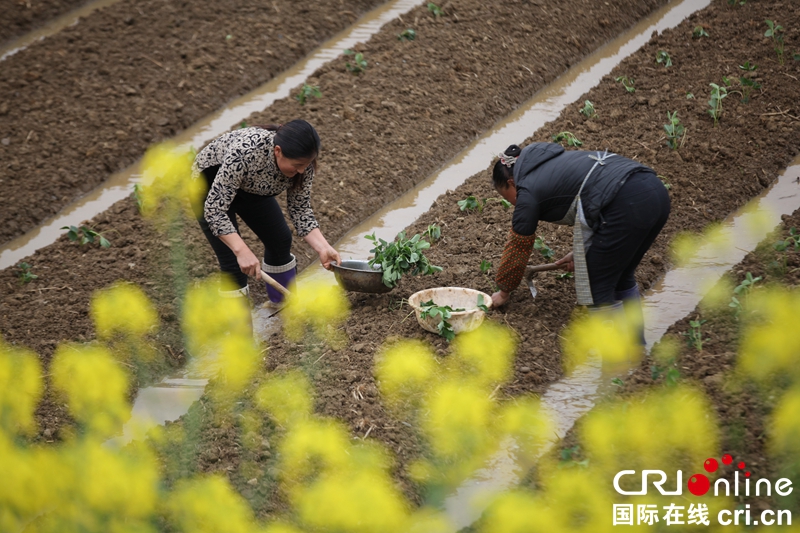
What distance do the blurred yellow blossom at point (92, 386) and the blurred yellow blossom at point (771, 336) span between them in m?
2.82

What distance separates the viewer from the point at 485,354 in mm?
4566

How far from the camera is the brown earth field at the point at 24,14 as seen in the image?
960 centimetres

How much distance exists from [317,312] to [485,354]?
1166 mm

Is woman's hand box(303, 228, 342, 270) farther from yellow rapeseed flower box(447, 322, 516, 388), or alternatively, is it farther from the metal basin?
yellow rapeseed flower box(447, 322, 516, 388)

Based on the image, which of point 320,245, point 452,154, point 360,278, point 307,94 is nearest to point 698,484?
point 360,278

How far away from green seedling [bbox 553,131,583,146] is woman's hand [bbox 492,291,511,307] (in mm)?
2366

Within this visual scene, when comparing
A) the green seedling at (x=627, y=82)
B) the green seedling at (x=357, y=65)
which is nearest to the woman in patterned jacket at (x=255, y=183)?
the green seedling at (x=357, y=65)

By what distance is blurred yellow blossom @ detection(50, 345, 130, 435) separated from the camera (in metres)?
3.61

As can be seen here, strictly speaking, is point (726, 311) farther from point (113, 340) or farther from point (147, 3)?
point (147, 3)

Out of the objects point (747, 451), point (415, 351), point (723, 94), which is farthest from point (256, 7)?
point (747, 451)

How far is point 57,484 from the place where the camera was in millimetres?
3094

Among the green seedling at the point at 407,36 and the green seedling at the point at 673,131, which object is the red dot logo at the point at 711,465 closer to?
the green seedling at the point at 673,131

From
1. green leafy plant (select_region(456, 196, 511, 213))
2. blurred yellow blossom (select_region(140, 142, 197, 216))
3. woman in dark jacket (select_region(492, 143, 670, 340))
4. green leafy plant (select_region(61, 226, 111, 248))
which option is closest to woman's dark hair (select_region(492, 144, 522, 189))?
woman in dark jacket (select_region(492, 143, 670, 340))

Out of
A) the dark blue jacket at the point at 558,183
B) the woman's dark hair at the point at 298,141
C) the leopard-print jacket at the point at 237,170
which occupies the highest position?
the woman's dark hair at the point at 298,141
